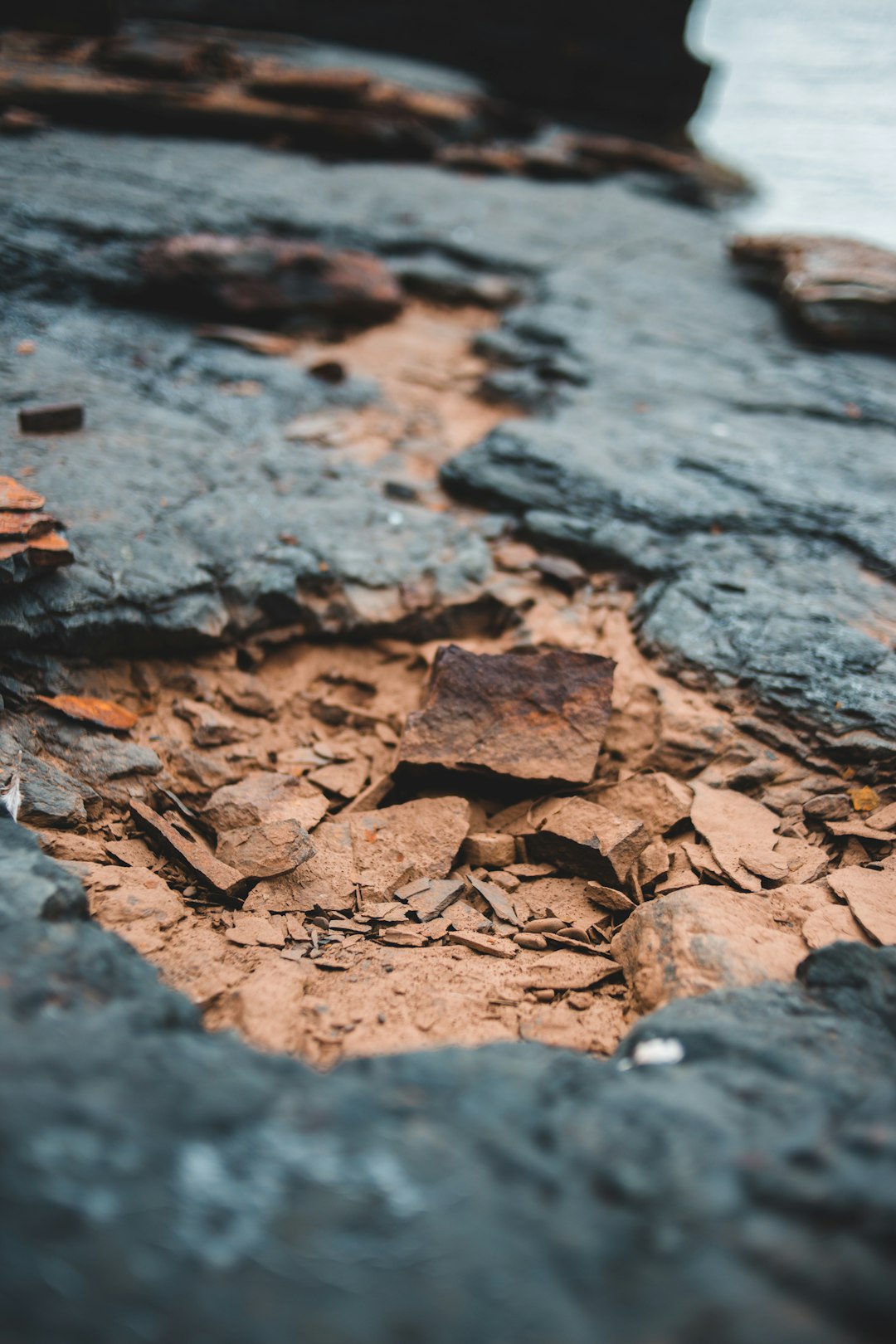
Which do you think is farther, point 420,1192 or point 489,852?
point 489,852

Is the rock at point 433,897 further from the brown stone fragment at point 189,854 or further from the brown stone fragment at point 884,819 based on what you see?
the brown stone fragment at point 884,819

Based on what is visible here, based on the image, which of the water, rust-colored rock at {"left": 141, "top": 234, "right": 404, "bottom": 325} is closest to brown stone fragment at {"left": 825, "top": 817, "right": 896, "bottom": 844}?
rust-colored rock at {"left": 141, "top": 234, "right": 404, "bottom": 325}

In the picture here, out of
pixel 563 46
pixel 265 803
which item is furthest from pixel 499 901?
pixel 563 46

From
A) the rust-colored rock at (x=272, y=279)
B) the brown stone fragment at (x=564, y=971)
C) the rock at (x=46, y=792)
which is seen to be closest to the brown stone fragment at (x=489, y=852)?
the brown stone fragment at (x=564, y=971)

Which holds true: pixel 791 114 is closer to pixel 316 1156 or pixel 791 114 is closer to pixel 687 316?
pixel 687 316

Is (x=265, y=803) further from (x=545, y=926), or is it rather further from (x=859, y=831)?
(x=859, y=831)

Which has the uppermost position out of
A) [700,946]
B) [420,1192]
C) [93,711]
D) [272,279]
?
[272,279]
